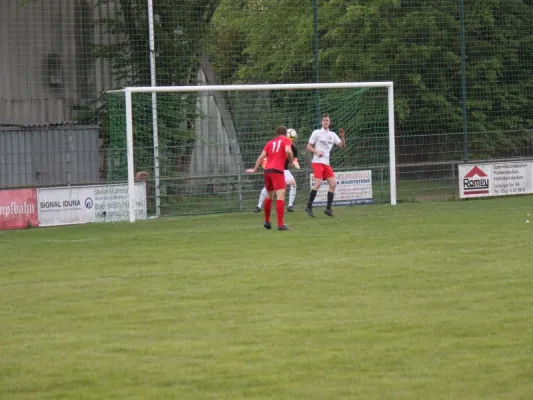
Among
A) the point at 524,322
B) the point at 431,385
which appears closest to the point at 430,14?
the point at 524,322

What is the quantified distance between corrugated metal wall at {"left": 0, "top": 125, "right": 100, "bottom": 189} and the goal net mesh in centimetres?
57

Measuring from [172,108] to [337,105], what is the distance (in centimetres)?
399

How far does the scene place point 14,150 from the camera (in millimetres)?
24203

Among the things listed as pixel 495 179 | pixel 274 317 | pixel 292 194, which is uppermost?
pixel 495 179

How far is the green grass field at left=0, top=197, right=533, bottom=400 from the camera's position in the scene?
24.0 ft

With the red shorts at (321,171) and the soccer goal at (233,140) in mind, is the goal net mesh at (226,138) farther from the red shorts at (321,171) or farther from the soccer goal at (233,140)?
the red shorts at (321,171)

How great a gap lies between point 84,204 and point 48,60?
19.1ft

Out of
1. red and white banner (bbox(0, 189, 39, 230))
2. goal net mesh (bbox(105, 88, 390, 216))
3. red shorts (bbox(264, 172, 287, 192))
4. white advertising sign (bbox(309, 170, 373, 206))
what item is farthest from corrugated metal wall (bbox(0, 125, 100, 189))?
red shorts (bbox(264, 172, 287, 192))

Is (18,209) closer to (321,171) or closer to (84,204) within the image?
(84,204)

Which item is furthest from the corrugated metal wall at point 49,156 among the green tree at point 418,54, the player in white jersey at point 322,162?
the green tree at point 418,54

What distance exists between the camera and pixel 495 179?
86.9ft

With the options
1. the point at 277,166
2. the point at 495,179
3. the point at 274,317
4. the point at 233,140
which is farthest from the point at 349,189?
the point at 274,317

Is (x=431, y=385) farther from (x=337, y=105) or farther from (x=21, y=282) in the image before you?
(x=337, y=105)

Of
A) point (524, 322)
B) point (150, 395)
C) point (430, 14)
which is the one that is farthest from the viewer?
point (430, 14)
